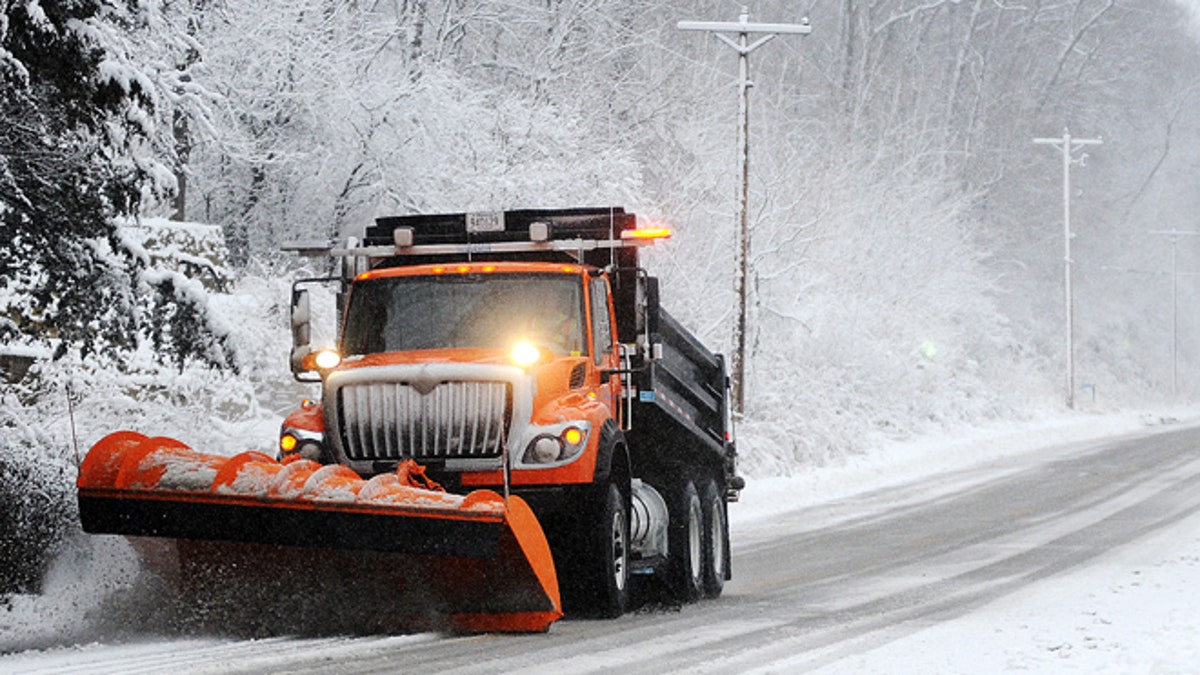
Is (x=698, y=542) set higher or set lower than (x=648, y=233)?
lower

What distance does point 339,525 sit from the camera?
870 cm

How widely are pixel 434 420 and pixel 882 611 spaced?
3727mm

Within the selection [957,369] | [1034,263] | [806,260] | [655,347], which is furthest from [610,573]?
[1034,263]

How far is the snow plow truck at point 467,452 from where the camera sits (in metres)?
8.84

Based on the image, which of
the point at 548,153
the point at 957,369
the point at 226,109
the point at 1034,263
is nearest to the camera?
the point at 226,109

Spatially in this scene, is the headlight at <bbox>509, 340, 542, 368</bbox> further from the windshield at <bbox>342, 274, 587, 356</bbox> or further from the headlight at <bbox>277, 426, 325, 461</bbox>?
the headlight at <bbox>277, 426, 325, 461</bbox>

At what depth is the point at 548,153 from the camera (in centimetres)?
2811

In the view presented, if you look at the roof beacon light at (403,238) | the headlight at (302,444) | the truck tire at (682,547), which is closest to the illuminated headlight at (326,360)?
the headlight at (302,444)

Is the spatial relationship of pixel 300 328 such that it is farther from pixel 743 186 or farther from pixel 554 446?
pixel 743 186

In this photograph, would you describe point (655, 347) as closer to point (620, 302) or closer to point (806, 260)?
point (620, 302)

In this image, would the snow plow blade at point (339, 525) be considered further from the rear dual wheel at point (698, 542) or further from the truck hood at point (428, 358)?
the rear dual wheel at point (698, 542)

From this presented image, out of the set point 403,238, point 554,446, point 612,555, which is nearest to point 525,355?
point 554,446

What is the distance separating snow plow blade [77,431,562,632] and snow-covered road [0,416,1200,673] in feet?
0.95

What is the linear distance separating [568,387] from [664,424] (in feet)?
6.45
